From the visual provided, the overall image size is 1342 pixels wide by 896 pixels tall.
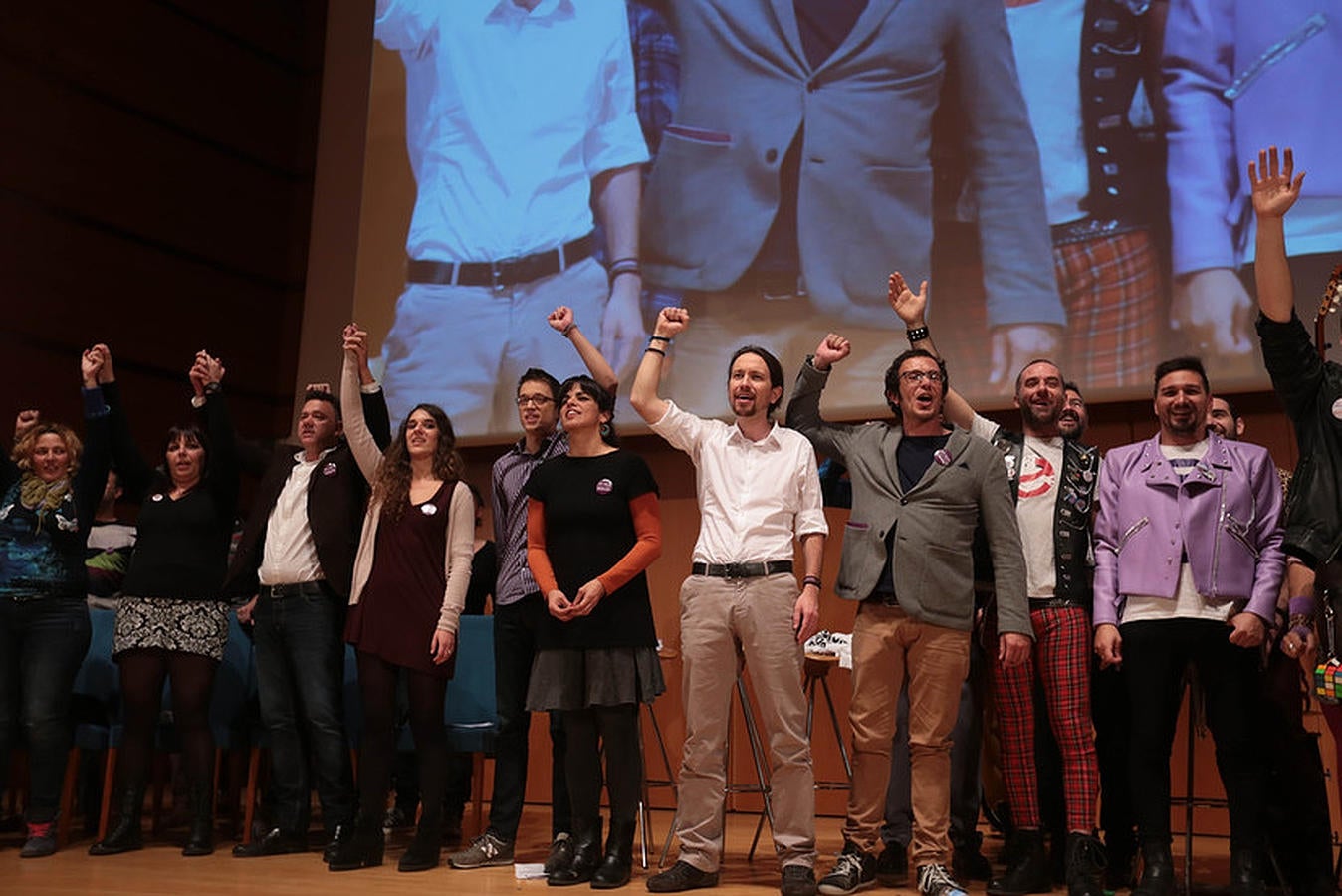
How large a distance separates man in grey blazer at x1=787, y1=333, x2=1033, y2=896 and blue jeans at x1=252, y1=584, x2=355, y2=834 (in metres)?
1.58

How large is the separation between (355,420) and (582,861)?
1.55 m

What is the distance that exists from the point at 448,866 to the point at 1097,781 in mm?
1855

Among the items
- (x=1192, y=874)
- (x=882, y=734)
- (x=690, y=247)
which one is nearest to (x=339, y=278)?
(x=690, y=247)

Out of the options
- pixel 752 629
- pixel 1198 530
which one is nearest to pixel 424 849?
pixel 752 629

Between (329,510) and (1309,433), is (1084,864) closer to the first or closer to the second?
(1309,433)

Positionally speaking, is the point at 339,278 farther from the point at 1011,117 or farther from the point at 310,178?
the point at 1011,117

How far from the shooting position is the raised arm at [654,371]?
3453 mm

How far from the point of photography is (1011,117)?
4.97 metres

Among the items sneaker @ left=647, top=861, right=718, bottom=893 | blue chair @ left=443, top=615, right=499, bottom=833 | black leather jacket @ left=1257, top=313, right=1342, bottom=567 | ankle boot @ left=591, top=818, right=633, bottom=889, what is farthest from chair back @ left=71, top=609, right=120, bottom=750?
black leather jacket @ left=1257, top=313, right=1342, bottom=567

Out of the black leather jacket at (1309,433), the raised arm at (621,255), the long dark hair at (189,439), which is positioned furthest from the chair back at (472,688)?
the black leather jacket at (1309,433)

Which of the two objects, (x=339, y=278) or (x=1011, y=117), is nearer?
(x=1011, y=117)

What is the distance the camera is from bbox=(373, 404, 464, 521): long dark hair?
12.4ft

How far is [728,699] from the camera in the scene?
3348 mm

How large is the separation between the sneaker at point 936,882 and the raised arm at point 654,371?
1382mm
